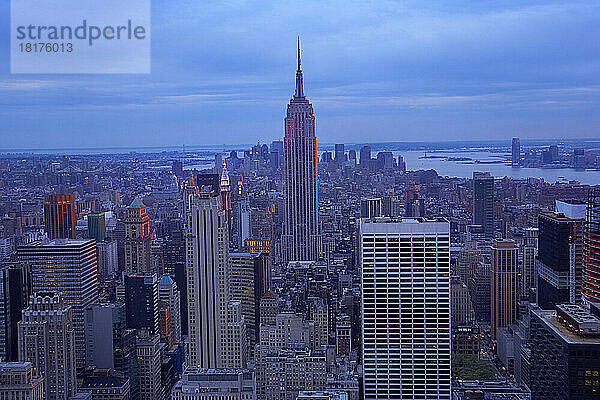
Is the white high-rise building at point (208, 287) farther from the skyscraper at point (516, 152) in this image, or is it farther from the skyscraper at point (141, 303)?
the skyscraper at point (516, 152)

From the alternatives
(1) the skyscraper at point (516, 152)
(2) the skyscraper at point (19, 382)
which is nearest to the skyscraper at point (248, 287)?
(2) the skyscraper at point (19, 382)

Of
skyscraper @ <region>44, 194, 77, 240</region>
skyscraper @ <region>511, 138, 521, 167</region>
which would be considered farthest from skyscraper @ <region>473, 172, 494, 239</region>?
skyscraper @ <region>44, 194, 77, 240</region>

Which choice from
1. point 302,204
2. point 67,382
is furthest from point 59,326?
point 302,204

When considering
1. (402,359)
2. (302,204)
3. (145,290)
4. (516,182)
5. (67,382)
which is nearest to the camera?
(402,359)

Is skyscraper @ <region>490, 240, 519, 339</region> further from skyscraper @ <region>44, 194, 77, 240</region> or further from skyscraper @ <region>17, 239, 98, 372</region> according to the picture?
skyscraper @ <region>44, 194, 77, 240</region>

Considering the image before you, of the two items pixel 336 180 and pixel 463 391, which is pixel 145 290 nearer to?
pixel 336 180

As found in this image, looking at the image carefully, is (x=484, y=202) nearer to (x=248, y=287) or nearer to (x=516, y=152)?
(x=516, y=152)
